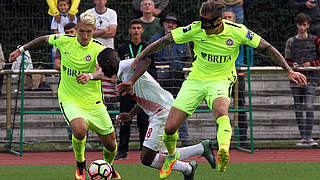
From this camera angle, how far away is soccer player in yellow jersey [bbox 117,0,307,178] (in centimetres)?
920

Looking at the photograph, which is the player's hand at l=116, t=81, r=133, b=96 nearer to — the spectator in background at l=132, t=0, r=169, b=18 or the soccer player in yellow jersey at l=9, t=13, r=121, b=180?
the soccer player in yellow jersey at l=9, t=13, r=121, b=180

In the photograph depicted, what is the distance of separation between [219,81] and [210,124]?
18.6 ft

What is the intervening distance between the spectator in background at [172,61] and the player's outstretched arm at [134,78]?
13.6 ft

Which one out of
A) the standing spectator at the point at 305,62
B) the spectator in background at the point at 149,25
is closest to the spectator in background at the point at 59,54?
the spectator in background at the point at 149,25

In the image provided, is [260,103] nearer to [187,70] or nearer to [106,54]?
[187,70]

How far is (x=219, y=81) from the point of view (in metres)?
9.36

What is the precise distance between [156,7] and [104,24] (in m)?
1.69

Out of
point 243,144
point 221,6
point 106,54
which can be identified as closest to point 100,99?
point 106,54

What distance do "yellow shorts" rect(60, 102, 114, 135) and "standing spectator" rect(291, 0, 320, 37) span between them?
7.08 m

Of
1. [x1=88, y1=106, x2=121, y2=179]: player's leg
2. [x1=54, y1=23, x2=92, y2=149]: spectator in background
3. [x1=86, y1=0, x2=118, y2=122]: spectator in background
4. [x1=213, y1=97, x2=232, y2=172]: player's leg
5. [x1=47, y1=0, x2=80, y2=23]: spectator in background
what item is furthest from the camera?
[x1=47, y1=0, x2=80, y2=23]: spectator in background

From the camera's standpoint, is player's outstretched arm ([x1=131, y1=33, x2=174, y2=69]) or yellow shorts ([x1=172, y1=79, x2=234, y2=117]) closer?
yellow shorts ([x1=172, y1=79, x2=234, y2=117])

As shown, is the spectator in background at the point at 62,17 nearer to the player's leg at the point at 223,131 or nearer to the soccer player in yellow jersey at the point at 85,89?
the soccer player in yellow jersey at the point at 85,89

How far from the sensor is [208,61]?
9.54 m

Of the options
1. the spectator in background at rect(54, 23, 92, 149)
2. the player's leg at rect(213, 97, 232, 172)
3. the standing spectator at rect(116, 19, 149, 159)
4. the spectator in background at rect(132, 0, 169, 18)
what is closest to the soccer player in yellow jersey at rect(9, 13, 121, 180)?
the player's leg at rect(213, 97, 232, 172)
